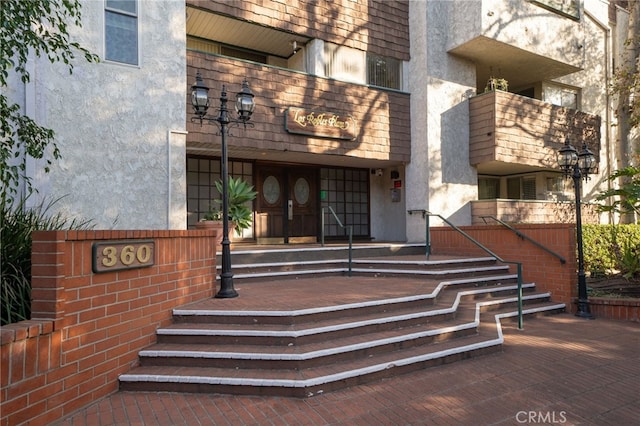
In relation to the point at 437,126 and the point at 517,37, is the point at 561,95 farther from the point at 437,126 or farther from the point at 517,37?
the point at 437,126

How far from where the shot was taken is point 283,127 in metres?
9.20

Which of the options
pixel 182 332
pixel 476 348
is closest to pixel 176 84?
pixel 182 332

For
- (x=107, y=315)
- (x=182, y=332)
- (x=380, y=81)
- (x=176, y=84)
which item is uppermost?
(x=380, y=81)

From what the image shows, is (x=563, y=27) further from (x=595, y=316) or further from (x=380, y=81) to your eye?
(x=595, y=316)

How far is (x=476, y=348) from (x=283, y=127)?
6.33 metres

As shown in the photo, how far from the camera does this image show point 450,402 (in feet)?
12.1

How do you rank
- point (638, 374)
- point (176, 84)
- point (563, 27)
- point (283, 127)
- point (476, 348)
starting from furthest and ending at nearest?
point (563, 27) → point (283, 127) → point (176, 84) → point (476, 348) → point (638, 374)

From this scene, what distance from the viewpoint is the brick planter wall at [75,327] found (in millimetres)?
2982

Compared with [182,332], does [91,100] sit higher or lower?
higher

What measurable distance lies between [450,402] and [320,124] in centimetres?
723

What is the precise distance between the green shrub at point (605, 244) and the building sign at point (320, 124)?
6355 millimetres

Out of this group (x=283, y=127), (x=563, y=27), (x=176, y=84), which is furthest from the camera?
(x=563, y=27)

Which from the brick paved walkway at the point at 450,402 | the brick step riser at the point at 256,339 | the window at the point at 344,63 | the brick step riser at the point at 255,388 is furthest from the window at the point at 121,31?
the brick paved walkway at the point at 450,402

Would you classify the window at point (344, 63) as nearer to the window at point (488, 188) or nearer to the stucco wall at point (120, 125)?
the stucco wall at point (120, 125)
